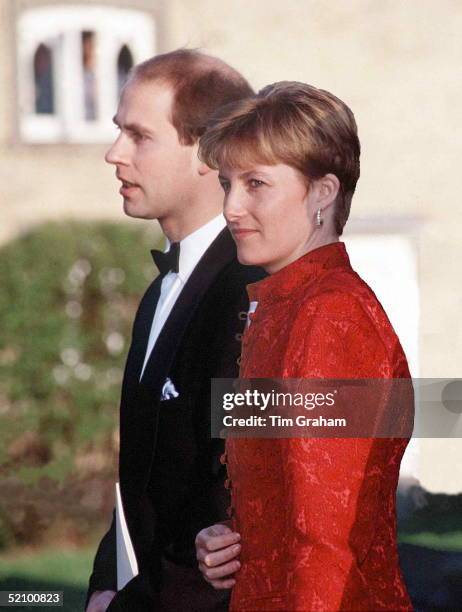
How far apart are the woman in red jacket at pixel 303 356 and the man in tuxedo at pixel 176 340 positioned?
0.29 metres

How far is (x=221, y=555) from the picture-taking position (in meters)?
2.11

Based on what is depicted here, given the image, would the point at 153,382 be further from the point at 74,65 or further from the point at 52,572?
the point at 74,65

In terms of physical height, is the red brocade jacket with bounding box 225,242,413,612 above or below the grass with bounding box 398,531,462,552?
below

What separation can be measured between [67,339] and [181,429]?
4422 mm

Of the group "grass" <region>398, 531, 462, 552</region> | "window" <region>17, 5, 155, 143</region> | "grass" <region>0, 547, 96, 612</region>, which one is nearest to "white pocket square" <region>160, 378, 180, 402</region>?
"grass" <region>398, 531, 462, 552</region>

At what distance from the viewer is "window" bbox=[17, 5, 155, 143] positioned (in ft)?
22.6

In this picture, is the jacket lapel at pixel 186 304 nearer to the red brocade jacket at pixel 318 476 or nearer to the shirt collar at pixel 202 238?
the shirt collar at pixel 202 238

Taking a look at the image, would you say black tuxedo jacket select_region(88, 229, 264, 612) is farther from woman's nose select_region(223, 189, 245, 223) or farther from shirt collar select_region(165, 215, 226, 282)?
woman's nose select_region(223, 189, 245, 223)

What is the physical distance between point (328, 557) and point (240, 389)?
1.31 ft

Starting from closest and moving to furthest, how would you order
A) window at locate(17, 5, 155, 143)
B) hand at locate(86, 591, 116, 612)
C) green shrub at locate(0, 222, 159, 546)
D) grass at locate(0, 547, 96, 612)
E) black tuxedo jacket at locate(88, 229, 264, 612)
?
1. black tuxedo jacket at locate(88, 229, 264, 612)
2. hand at locate(86, 591, 116, 612)
3. grass at locate(0, 547, 96, 612)
4. green shrub at locate(0, 222, 159, 546)
5. window at locate(17, 5, 155, 143)

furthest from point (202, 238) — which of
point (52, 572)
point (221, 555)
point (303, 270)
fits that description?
point (52, 572)

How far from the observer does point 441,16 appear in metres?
5.52

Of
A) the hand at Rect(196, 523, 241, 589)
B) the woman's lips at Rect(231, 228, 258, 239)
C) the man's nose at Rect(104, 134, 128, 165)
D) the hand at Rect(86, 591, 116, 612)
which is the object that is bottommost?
the hand at Rect(196, 523, 241, 589)

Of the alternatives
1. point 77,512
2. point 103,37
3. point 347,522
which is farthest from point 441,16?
point 347,522
